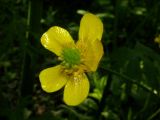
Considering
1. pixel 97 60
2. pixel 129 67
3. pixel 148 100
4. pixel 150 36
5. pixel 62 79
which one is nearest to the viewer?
pixel 97 60

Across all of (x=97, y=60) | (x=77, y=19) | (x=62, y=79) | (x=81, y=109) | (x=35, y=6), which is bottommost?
(x=81, y=109)

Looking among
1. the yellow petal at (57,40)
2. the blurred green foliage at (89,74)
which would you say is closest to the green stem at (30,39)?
the blurred green foliage at (89,74)

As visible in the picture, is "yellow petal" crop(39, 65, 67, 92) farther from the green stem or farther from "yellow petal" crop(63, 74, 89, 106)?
the green stem

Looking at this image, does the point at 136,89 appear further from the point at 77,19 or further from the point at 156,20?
the point at 77,19

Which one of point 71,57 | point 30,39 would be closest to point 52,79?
point 71,57

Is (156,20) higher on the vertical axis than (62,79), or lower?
lower

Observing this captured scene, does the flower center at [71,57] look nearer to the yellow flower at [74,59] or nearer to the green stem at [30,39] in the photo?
the yellow flower at [74,59]

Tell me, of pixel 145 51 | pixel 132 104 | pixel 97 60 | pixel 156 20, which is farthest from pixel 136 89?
pixel 97 60
